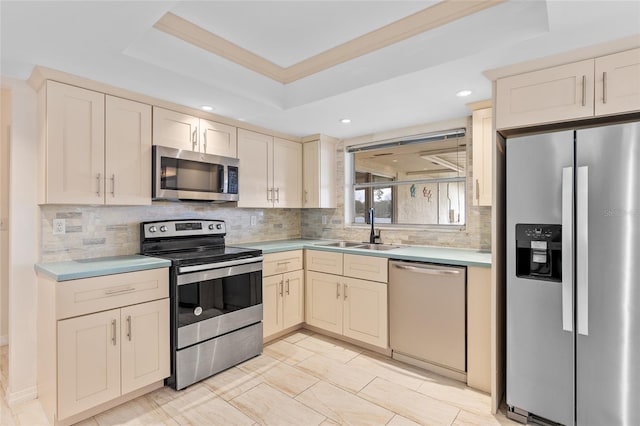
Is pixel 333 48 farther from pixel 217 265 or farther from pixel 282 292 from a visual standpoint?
pixel 282 292

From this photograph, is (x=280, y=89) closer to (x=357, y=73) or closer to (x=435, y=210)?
(x=357, y=73)

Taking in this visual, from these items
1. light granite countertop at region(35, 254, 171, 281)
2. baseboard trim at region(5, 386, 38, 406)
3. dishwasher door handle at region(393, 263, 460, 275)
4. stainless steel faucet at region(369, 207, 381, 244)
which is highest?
stainless steel faucet at region(369, 207, 381, 244)

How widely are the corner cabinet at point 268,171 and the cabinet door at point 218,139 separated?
0.08 metres

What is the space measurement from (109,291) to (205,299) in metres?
0.65

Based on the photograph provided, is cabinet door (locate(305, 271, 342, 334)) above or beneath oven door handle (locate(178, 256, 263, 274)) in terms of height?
beneath

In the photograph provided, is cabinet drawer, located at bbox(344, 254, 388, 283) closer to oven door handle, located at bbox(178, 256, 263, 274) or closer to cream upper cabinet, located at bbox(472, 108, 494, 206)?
oven door handle, located at bbox(178, 256, 263, 274)

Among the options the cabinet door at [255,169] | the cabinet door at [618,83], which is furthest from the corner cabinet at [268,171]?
the cabinet door at [618,83]

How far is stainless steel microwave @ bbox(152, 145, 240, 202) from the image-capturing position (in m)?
2.63

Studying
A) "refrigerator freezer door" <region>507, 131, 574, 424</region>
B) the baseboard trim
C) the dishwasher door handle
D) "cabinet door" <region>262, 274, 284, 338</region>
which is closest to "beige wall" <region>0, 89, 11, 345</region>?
the baseboard trim

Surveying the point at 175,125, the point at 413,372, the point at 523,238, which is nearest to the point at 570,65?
Answer: the point at 523,238

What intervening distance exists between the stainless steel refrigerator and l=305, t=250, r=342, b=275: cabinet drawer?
1500 mm

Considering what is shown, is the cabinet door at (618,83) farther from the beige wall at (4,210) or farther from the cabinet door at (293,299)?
the beige wall at (4,210)

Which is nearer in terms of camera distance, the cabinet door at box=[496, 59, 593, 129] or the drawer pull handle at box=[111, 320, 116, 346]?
the cabinet door at box=[496, 59, 593, 129]

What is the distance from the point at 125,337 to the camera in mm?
2162
